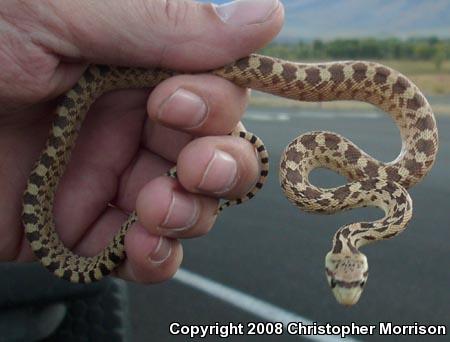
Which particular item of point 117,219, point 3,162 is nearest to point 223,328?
point 117,219

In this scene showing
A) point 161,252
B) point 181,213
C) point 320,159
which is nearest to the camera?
point 181,213

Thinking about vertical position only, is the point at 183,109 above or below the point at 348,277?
above

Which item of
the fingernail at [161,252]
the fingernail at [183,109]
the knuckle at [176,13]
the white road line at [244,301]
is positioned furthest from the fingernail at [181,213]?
the white road line at [244,301]

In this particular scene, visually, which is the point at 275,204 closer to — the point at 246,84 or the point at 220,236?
the point at 220,236

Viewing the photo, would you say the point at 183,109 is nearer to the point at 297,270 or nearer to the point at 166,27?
the point at 166,27

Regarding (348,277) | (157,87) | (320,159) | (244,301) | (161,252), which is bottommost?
(244,301)
